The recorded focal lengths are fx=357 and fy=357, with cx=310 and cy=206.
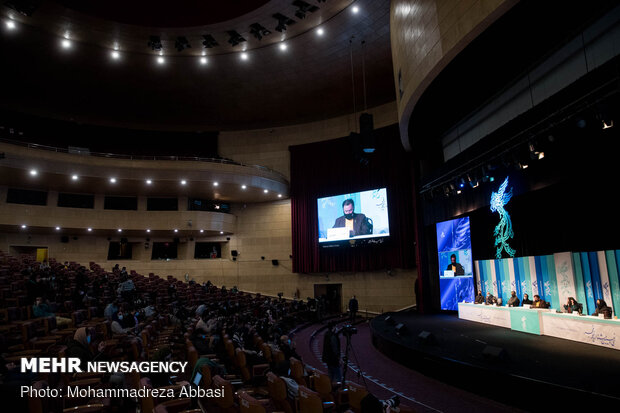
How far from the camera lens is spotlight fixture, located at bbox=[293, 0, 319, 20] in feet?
36.2

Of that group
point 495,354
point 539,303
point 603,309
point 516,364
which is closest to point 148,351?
point 495,354

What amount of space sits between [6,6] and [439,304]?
1620 centimetres

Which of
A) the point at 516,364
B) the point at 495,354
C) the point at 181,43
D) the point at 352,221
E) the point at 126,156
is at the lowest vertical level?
the point at 516,364

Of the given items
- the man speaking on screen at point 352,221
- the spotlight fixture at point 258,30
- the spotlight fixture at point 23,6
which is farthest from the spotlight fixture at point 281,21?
the man speaking on screen at point 352,221

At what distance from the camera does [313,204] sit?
55.2 ft

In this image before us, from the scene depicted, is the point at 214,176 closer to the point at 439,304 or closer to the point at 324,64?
the point at 324,64

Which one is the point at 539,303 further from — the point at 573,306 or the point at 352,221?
the point at 352,221

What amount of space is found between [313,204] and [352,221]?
91.2 inches

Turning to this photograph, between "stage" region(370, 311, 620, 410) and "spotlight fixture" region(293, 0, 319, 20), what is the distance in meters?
9.79

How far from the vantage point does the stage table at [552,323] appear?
230 inches

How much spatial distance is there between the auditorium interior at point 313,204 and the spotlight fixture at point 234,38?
67mm

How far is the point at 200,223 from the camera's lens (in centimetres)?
1700

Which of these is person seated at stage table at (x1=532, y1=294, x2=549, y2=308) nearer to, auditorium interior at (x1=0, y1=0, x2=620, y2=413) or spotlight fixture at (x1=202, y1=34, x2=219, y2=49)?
auditorium interior at (x1=0, y1=0, x2=620, y2=413)

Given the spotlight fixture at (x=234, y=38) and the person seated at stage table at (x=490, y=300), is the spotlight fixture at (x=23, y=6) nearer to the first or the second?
the spotlight fixture at (x=234, y=38)
